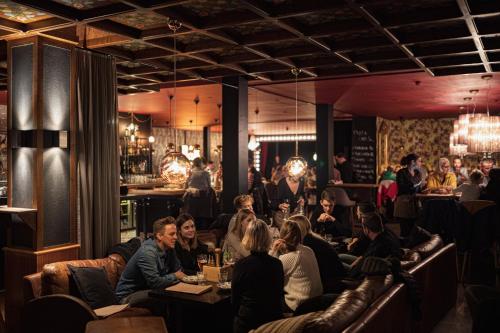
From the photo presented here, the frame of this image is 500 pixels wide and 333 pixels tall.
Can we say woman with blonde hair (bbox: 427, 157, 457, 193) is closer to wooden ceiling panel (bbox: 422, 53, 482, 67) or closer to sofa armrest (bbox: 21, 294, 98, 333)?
wooden ceiling panel (bbox: 422, 53, 482, 67)

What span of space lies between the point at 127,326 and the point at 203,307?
85 cm

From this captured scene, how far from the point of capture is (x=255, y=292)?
340 centimetres

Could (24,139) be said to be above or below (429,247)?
above

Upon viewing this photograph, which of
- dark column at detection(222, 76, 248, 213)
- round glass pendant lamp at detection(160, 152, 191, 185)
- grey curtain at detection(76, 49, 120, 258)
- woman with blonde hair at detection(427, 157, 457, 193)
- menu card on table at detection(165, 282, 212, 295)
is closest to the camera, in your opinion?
menu card on table at detection(165, 282, 212, 295)

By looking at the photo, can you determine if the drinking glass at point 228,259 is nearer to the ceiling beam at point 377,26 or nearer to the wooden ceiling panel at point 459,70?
the ceiling beam at point 377,26

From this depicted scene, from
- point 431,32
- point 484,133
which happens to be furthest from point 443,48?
point 484,133

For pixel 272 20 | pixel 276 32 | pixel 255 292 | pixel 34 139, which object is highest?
pixel 276 32

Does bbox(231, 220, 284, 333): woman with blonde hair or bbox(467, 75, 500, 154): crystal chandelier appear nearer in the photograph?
bbox(231, 220, 284, 333): woman with blonde hair

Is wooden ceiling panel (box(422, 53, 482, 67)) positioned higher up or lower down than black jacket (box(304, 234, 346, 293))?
higher up

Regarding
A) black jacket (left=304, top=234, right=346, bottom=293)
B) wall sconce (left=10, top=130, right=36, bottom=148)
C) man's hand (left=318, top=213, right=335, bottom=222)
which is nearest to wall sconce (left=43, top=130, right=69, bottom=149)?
wall sconce (left=10, top=130, right=36, bottom=148)

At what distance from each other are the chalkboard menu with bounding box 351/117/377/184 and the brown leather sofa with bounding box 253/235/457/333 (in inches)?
397

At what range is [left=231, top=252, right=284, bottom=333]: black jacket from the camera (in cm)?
340

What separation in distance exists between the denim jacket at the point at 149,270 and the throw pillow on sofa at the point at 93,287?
0.48 feet

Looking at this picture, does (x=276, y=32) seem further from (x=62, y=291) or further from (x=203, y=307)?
(x=62, y=291)
